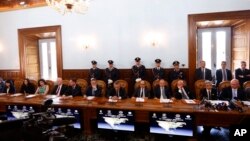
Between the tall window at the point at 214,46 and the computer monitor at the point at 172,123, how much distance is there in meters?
5.37

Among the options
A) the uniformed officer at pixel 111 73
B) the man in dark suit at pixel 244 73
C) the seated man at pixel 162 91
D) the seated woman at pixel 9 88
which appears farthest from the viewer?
the uniformed officer at pixel 111 73

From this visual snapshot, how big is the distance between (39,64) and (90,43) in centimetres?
369

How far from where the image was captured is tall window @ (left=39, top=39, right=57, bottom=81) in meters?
10.1

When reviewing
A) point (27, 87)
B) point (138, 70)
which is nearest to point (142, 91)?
point (138, 70)

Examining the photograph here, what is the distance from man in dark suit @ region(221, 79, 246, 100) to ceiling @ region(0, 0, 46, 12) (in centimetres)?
722

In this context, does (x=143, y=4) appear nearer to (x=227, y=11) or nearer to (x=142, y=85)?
(x=227, y=11)

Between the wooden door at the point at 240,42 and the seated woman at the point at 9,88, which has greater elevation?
the wooden door at the point at 240,42

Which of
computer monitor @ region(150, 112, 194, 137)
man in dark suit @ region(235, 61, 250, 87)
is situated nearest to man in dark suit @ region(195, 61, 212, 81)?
man in dark suit @ region(235, 61, 250, 87)

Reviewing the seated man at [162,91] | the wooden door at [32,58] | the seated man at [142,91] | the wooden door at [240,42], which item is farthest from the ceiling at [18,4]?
the wooden door at [240,42]

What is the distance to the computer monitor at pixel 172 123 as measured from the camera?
3764 millimetres

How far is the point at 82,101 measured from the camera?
15.9ft

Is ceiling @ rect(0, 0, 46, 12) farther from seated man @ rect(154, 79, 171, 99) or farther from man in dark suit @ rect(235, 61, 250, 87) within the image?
man in dark suit @ rect(235, 61, 250, 87)

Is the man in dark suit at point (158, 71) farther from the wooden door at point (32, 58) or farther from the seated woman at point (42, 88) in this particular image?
the wooden door at point (32, 58)

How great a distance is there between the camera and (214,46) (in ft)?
27.7
